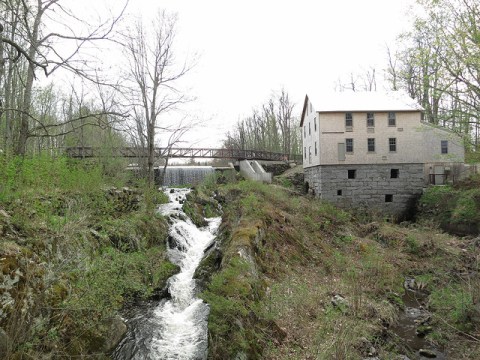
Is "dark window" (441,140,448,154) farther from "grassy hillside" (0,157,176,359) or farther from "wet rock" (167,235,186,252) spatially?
"grassy hillside" (0,157,176,359)

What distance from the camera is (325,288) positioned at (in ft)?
30.1

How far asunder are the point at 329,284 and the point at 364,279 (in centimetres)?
137

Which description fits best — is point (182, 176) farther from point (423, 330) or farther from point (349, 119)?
point (423, 330)

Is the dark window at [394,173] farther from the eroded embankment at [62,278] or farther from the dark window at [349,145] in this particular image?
the eroded embankment at [62,278]

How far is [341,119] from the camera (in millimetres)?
23297

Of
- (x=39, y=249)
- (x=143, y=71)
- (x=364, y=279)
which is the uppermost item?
(x=143, y=71)

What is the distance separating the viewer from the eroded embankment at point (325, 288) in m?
5.54

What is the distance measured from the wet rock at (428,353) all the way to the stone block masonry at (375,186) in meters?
16.3

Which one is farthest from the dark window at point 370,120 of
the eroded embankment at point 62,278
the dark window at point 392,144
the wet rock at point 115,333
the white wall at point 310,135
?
the wet rock at point 115,333

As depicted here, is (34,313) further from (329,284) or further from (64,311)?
(329,284)

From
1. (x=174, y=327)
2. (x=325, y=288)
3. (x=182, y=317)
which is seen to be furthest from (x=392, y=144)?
(x=174, y=327)

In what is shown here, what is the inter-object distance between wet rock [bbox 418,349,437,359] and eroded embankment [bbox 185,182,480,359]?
6.1 inches

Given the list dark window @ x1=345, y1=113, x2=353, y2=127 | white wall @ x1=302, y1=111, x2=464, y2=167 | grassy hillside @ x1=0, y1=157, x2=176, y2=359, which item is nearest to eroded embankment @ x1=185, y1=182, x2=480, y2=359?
grassy hillside @ x1=0, y1=157, x2=176, y2=359

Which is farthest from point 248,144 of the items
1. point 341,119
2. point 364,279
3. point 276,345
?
point 276,345
